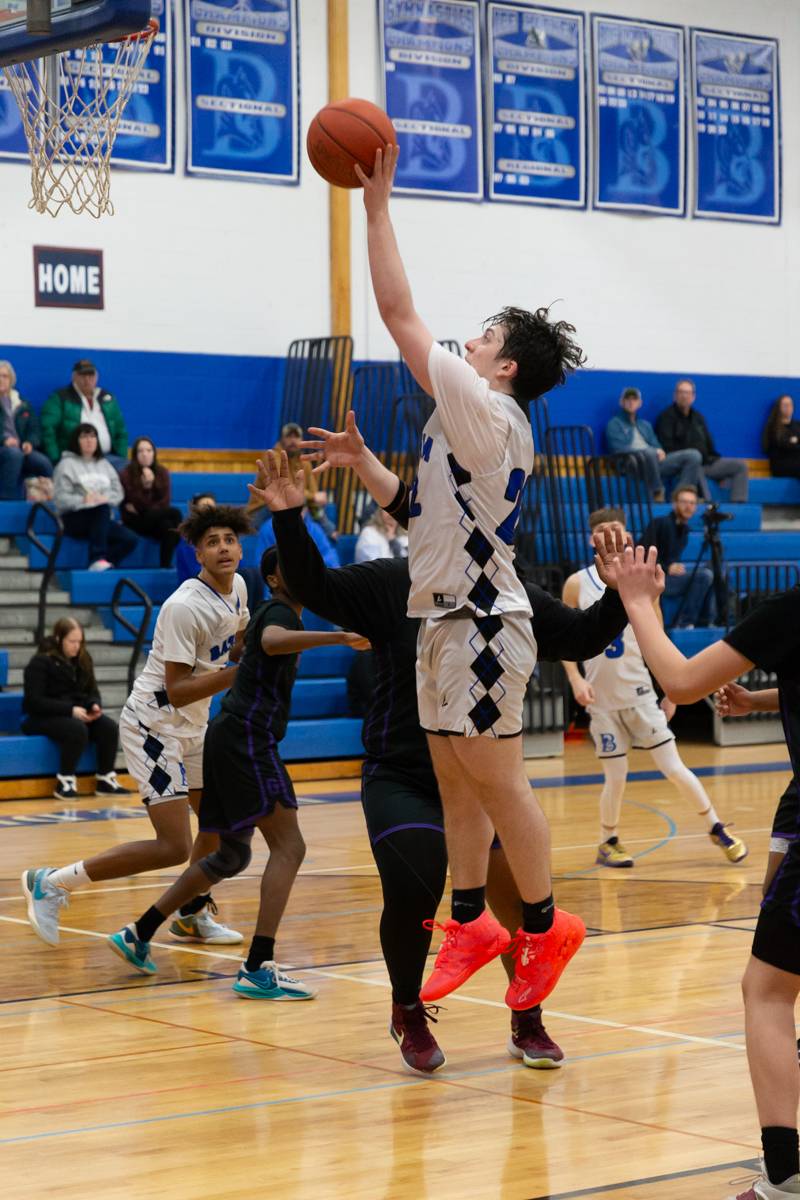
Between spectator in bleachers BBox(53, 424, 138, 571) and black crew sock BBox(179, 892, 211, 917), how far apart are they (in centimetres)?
663

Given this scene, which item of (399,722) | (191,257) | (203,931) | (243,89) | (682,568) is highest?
(243,89)

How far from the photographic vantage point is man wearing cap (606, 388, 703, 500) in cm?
1673

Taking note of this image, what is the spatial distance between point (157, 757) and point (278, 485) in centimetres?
222

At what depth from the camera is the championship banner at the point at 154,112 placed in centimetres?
1476

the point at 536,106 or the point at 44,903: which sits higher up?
the point at 536,106

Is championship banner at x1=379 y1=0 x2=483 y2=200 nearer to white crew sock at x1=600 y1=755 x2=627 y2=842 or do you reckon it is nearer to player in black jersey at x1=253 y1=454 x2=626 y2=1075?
white crew sock at x1=600 y1=755 x2=627 y2=842

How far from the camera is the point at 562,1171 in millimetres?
4086

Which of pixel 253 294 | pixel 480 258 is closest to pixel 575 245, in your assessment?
pixel 480 258

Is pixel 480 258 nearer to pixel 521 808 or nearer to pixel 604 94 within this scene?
pixel 604 94

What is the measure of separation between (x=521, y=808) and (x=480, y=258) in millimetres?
12651

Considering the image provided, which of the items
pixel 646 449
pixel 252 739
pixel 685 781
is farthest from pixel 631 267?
pixel 252 739

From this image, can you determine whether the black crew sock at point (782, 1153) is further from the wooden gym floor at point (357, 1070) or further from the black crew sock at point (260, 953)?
the black crew sock at point (260, 953)

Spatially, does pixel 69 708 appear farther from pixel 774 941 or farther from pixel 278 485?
pixel 774 941

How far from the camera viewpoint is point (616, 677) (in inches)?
364
